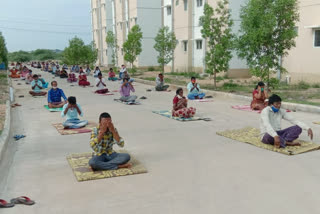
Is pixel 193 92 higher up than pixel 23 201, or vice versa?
pixel 193 92

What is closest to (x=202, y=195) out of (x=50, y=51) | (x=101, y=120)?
→ (x=101, y=120)

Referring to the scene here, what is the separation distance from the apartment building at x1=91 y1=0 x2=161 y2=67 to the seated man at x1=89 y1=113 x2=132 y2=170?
36.3m

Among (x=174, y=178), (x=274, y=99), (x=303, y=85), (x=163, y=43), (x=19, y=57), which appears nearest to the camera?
(x=174, y=178)

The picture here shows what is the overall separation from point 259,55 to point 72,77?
16.5m

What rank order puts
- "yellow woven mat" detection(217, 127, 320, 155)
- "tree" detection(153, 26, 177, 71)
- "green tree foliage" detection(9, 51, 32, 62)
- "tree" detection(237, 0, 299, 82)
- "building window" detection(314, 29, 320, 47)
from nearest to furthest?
"yellow woven mat" detection(217, 127, 320, 155) → "tree" detection(237, 0, 299, 82) → "building window" detection(314, 29, 320, 47) → "tree" detection(153, 26, 177, 71) → "green tree foliage" detection(9, 51, 32, 62)

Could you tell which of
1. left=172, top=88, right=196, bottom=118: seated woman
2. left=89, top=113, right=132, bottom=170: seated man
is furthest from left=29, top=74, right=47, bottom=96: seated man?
left=89, top=113, right=132, bottom=170: seated man

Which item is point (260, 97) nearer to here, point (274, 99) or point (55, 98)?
point (274, 99)

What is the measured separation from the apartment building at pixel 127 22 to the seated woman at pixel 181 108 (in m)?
31.4

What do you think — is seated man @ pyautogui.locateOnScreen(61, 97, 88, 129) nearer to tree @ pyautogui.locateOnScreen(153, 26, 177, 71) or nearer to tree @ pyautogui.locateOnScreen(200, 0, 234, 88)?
tree @ pyautogui.locateOnScreen(200, 0, 234, 88)

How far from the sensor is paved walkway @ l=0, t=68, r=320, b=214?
4477 millimetres

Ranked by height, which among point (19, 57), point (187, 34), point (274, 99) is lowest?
point (274, 99)

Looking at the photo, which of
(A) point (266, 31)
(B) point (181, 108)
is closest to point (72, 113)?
(B) point (181, 108)

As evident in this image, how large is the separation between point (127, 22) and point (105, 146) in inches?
1662

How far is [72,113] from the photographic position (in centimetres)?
968
